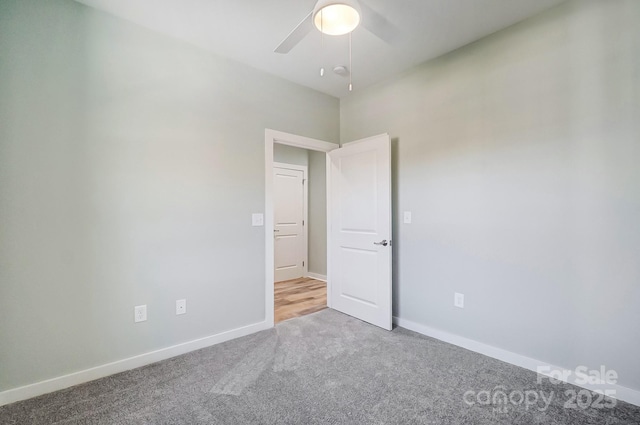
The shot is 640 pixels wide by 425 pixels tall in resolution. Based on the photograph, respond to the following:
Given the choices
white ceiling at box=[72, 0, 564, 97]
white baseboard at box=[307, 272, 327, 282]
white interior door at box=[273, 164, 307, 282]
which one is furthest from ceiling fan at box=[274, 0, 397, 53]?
white baseboard at box=[307, 272, 327, 282]

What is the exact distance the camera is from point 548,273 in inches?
82.0

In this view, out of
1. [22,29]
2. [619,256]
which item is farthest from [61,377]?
[619,256]

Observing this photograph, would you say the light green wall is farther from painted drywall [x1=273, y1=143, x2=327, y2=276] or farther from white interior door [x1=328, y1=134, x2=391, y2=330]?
painted drywall [x1=273, y1=143, x2=327, y2=276]

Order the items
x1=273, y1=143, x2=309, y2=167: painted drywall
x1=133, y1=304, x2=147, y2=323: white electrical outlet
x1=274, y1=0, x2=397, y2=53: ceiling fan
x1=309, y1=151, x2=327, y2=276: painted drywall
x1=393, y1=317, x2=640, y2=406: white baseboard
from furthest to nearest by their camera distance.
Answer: x1=309, y1=151, x2=327, y2=276: painted drywall
x1=273, y1=143, x2=309, y2=167: painted drywall
x1=133, y1=304, x2=147, y2=323: white electrical outlet
x1=393, y1=317, x2=640, y2=406: white baseboard
x1=274, y1=0, x2=397, y2=53: ceiling fan

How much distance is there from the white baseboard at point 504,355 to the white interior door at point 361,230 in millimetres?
305

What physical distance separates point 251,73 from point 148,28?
2.99ft

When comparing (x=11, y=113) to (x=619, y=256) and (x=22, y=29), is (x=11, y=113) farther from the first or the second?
(x=619, y=256)

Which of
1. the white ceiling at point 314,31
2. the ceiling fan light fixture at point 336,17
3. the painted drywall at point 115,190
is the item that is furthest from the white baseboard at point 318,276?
the ceiling fan light fixture at point 336,17

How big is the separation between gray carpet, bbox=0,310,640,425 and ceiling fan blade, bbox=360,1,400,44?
2494mm

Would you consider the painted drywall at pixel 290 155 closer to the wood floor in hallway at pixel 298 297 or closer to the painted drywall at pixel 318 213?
the painted drywall at pixel 318 213

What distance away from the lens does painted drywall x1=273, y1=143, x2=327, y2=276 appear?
16.8 feet

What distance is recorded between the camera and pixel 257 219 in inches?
114

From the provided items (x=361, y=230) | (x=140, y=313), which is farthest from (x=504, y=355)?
(x=140, y=313)

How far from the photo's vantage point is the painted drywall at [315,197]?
5125 mm
